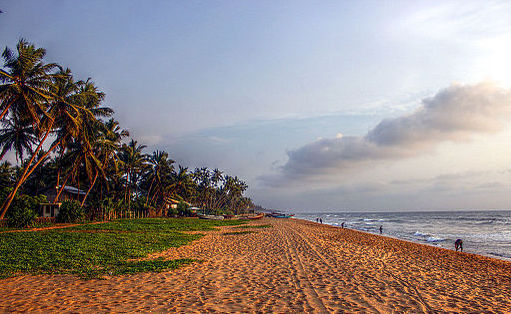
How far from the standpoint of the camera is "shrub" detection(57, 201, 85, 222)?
92.9 feet

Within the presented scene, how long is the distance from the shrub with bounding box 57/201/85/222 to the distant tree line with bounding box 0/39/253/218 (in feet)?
8.79

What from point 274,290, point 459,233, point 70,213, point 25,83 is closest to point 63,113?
point 25,83

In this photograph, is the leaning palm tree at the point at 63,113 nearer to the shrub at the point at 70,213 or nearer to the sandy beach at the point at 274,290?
the shrub at the point at 70,213

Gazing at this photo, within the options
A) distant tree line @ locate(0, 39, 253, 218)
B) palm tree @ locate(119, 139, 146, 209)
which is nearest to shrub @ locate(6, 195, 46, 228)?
distant tree line @ locate(0, 39, 253, 218)

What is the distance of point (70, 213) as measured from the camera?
28734 mm

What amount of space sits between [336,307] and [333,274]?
3.56m

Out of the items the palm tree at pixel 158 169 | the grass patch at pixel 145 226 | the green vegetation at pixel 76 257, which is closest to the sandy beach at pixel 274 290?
the green vegetation at pixel 76 257

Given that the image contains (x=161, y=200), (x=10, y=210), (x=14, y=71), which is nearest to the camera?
(x=14, y=71)

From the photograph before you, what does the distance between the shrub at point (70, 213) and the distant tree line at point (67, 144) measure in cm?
268

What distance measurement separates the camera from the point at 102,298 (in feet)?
23.4

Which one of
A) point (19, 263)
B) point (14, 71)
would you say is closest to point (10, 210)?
point (14, 71)

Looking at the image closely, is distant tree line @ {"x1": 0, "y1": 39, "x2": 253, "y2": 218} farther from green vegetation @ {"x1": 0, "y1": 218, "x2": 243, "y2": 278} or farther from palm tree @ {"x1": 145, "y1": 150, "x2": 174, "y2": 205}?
green vegetation @ {"x1": 0, "y1": 218, "x2": 243, "y2": 278}

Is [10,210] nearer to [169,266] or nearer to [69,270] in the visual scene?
[69,270]

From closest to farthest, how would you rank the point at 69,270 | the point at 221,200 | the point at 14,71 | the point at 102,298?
the point at 102,298 < the point at 69,270 < the point at 14,71 < the point at 221,200
